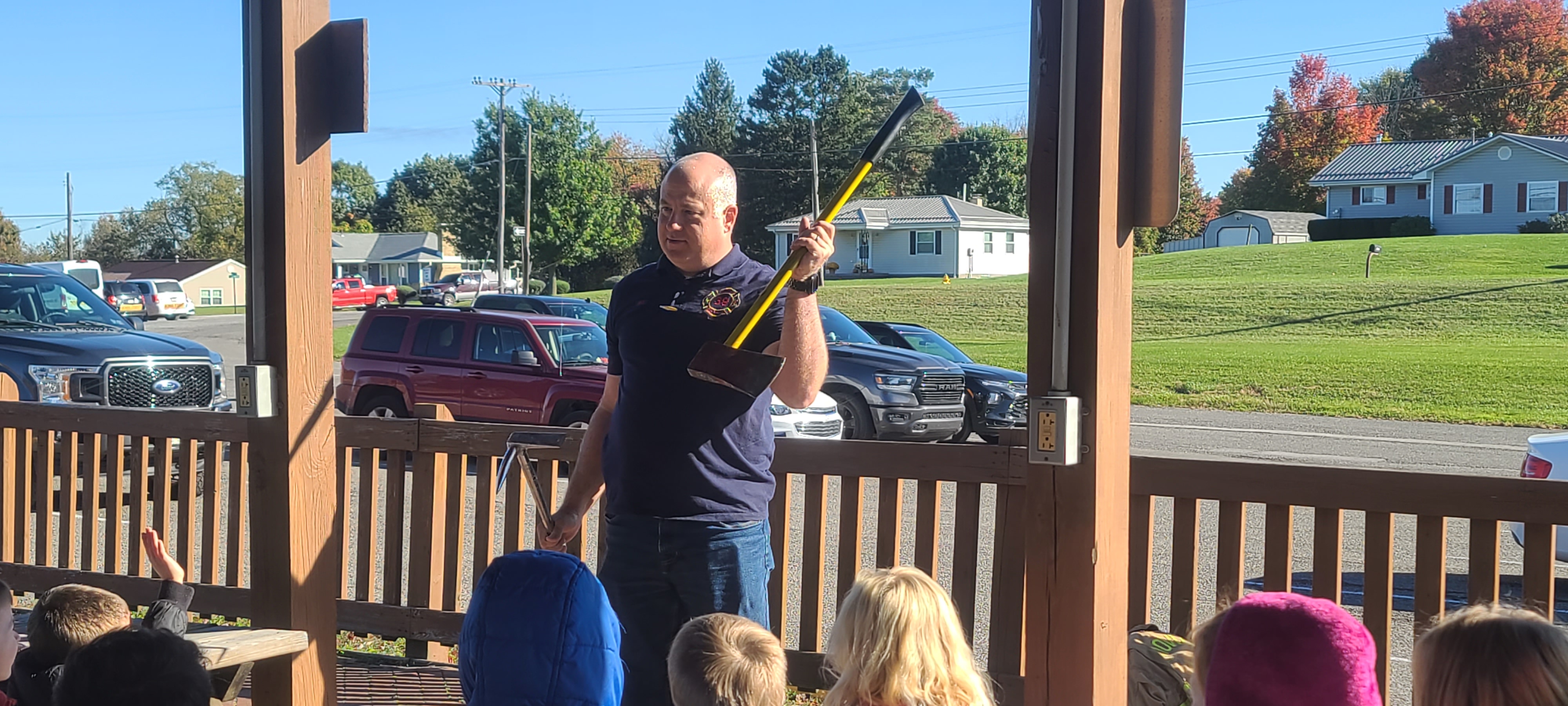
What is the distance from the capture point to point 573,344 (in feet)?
40.0

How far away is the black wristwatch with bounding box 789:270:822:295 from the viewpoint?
2.63 meters

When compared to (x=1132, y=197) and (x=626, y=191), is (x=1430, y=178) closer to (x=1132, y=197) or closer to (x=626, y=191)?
(x=626, y=191)

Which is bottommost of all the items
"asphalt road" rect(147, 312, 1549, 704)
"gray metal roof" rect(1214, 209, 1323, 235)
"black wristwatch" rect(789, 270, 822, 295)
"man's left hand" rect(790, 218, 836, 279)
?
"asphalt road" rect(147, 312, 1549, 704)

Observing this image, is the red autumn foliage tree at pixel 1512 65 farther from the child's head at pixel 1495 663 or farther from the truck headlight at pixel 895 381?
the child's head at pixel 1495 663

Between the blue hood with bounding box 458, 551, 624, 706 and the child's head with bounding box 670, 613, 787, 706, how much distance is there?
1.46 ft

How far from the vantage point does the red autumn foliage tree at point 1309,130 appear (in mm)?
72562

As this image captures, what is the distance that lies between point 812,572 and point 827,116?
59800mm

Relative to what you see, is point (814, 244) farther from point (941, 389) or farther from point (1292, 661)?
point (941, 389)

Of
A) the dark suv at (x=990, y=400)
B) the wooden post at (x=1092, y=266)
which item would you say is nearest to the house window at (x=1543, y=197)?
the dark suv at (x=990, y=400)

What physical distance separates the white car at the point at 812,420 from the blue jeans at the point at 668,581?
7764 mm

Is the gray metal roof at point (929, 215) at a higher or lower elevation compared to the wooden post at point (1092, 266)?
higher

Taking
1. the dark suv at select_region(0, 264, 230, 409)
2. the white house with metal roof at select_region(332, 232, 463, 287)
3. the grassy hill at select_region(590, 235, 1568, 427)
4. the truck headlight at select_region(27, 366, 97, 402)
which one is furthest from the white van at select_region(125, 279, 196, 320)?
the truck headlight at select_region(27, 366, 97, 402)

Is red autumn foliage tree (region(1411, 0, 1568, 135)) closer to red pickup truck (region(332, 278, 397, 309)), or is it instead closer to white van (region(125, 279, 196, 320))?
red pickup truck (region(332, 278, 397, 309))

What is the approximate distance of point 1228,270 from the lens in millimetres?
43031
